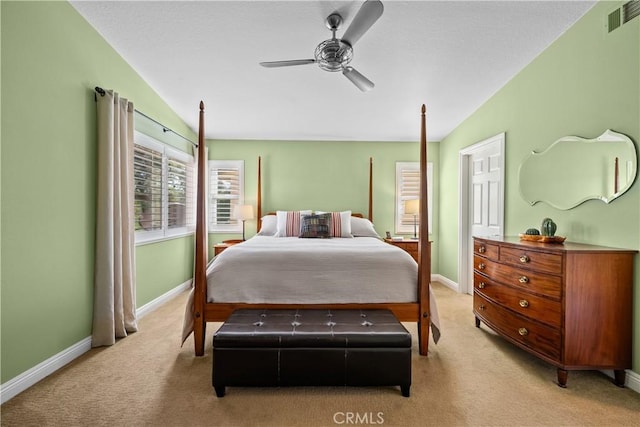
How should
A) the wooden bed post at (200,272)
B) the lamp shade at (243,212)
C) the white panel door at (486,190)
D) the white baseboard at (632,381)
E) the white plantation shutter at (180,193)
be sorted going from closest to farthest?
the white baseboard at (632,381) → the wooden bed post at (200,272) → the white panel door at (486,190) → the white plantation shutter at (180,193) → the lamp shade at (243,212)

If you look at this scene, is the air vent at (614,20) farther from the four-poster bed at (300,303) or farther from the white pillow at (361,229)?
the white pillow at (361,229)

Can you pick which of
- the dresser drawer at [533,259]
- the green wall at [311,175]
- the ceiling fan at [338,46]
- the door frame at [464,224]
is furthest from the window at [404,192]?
the ceiling fan at [338,46]

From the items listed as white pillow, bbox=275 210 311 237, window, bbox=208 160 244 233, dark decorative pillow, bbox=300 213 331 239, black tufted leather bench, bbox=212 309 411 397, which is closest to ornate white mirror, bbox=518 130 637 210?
black tufted leather bench, bbox=212 309 411 397

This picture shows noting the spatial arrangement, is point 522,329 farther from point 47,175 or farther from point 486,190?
point 47,175

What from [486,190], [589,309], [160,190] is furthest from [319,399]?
[486,190]

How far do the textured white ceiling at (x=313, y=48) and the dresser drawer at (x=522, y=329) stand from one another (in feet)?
7.02

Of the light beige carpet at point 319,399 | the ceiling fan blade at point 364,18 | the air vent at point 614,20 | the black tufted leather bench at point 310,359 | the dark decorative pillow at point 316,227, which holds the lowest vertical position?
the light beige carpet at point 319,399

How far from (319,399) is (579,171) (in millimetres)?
2519

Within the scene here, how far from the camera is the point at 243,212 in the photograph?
192 inches

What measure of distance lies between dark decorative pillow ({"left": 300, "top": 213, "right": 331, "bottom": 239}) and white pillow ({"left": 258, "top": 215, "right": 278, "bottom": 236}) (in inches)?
21.2

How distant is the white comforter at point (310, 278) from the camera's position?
8.21ft

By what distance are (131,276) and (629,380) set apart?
380 cm

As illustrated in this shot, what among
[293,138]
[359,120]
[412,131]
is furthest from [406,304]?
[293,138]

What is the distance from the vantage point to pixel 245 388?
6.69ft
